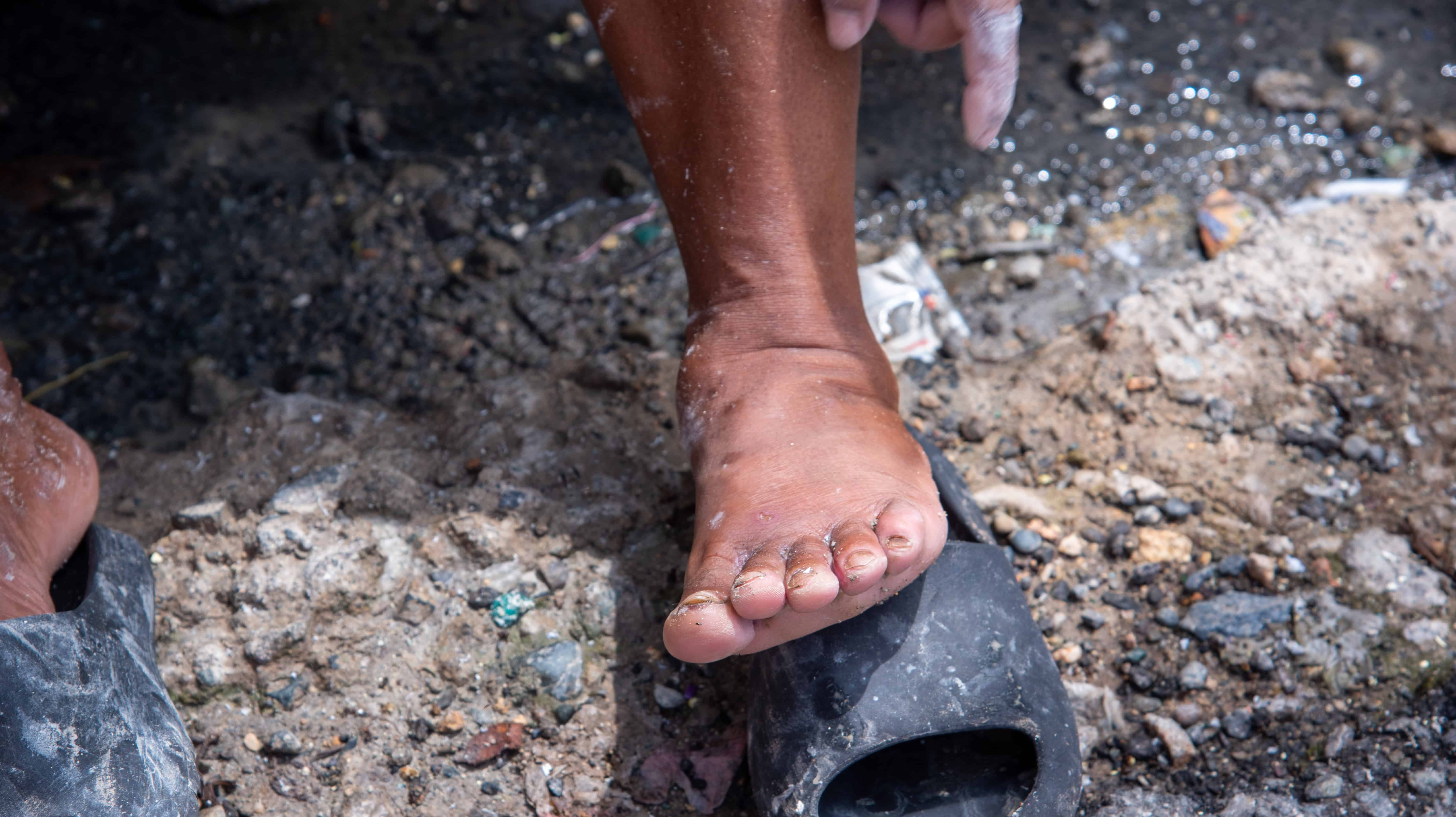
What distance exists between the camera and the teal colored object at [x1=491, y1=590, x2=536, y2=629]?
1.54 meters

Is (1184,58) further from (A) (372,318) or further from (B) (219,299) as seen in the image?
(B) (219,299)

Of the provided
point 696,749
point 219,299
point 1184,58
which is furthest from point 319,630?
point 1184,58

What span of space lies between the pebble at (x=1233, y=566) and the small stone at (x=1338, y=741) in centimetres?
28

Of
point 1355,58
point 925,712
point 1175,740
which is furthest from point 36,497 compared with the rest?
point 1355,58

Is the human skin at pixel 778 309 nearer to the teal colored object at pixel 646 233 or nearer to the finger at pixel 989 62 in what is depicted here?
the finger at pixel 989 62

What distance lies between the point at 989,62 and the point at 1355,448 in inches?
43.3

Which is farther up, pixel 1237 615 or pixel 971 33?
pixel 971 33

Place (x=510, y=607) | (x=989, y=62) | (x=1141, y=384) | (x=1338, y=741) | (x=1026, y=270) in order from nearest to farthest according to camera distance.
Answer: (x=989, y=62), (x=1338, y=741), (x=510, y=607), (x=1141, y=384), (x=1026, y=270)

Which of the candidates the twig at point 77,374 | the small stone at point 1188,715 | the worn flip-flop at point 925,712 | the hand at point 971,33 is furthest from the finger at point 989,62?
the twig at point 77,374

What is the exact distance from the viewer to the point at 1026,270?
2.20 metres

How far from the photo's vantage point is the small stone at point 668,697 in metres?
1.49

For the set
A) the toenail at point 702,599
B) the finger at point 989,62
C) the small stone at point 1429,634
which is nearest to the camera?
the toenail at point 702,599

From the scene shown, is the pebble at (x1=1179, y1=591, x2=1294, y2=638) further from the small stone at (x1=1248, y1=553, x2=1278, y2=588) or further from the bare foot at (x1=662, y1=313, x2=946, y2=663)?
the bare foot at (x1=662, y1=313, x2=946, y2=663)

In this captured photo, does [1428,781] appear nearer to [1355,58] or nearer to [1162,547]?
[1162,547]
